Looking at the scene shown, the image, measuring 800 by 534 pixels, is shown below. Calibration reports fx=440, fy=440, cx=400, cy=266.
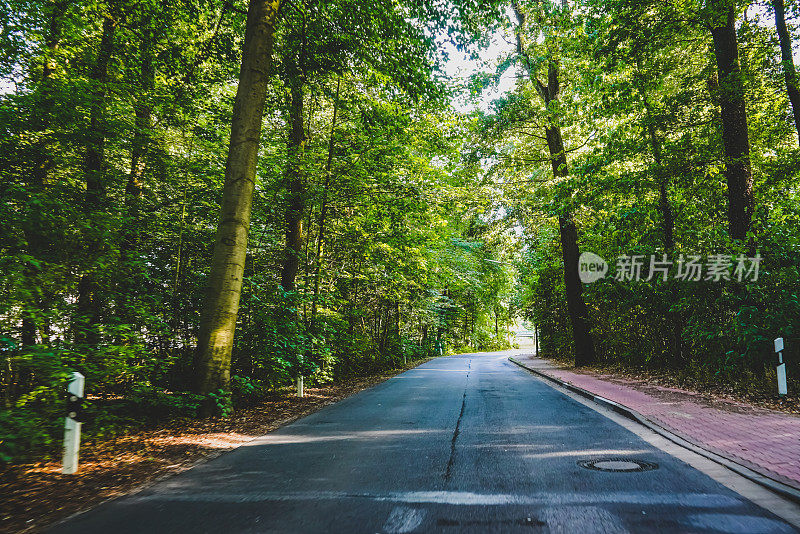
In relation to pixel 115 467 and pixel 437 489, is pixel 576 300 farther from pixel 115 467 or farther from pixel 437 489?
pixel 115 467

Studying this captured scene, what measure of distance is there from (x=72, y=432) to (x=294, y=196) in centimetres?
897

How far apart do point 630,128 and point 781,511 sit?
475 inches

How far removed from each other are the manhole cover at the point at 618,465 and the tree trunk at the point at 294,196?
9.44 metres

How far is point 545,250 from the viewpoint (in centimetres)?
2298

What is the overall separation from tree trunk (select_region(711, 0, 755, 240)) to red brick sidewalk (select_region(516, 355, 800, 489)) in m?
4.53

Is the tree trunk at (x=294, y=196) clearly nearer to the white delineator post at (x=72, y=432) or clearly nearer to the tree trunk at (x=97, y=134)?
the tree trunk at (x=97, y=134)

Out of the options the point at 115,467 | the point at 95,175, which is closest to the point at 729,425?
the point at 115,467

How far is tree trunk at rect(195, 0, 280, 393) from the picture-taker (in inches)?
311

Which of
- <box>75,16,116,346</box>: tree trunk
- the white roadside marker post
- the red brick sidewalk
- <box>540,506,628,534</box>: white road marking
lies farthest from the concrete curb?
<box>75,16,116,346</box>: tree trunk

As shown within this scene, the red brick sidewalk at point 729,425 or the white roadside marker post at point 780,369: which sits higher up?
the white roadside marker post at point 780,369

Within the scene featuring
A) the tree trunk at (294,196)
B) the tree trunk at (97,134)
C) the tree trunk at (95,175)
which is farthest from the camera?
the tree trunk at (294,196)

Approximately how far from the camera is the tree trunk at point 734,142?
10.7 metres

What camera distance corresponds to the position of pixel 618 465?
15.9 ft

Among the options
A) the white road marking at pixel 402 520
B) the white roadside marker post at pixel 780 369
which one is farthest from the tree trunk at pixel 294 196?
the white roadside marker post at pixel 780 369
